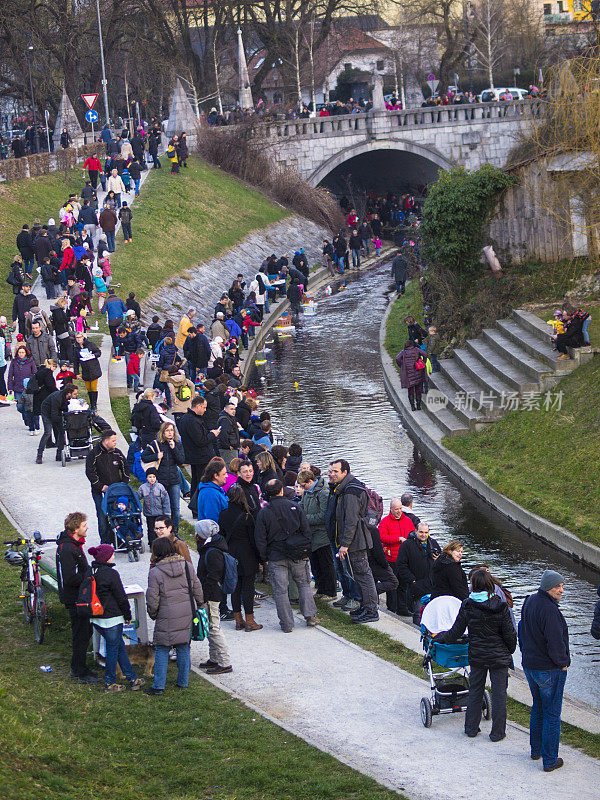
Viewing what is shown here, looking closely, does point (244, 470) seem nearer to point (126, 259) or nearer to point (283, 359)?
point (283, 359)

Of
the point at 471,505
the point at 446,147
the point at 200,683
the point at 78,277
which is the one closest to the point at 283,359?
the point at 78,277

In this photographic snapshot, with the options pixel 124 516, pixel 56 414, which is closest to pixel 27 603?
pixel 124 516

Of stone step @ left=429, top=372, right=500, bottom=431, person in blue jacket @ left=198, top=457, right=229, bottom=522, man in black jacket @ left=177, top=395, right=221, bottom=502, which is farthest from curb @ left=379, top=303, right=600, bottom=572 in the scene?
person in blue jacket @ left=198, top=457, right=229, bottom=522

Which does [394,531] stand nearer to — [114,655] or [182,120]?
[114,655]

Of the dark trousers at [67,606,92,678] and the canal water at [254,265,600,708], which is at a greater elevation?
the dark trousers at [67,606,92,678]

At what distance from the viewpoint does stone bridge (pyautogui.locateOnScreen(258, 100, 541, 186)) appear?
187 feet

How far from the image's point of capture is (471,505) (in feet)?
64.4

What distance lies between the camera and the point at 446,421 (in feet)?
77.4

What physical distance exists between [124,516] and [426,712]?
18.1 ft

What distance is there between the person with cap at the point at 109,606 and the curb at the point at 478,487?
7.63 m

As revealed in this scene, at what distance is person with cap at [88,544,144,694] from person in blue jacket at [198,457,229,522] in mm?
2285

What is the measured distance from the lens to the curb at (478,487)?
1687 cm

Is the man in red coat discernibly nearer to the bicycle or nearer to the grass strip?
the grass strip

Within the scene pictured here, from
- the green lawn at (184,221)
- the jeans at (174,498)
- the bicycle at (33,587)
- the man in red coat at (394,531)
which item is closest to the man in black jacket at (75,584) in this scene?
the bicycle at (33,587)
